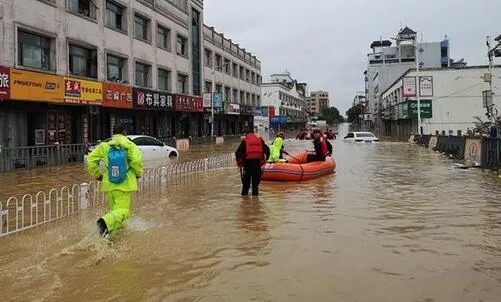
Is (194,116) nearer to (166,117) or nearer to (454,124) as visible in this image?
(166,117)

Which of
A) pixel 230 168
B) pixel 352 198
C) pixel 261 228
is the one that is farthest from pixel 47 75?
pixel 261 228

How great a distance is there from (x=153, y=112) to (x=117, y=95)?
859 cm

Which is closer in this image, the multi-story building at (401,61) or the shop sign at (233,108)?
the shop sign at (233,108)

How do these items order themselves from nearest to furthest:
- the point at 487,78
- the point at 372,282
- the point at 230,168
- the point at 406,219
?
1. the point at 372,282
2. the point at 406,219
3. the point at 230,168
4. the point at 487,78

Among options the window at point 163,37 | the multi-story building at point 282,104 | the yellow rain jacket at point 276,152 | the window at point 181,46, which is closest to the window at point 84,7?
the window at point 163,37

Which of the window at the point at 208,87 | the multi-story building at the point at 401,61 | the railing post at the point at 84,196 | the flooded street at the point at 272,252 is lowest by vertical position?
the flooded street at the point at 272,252

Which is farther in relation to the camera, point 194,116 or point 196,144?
point 194,116

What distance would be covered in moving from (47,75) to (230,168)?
9864 millimetres

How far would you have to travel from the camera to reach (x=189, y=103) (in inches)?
1751

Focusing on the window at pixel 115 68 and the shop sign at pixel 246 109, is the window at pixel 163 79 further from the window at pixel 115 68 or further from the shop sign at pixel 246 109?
the shop sign at pixel 246 109

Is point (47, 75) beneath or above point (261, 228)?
above

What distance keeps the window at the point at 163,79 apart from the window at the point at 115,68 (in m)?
5.78

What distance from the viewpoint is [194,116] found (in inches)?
1933

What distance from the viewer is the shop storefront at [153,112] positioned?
34.7m
